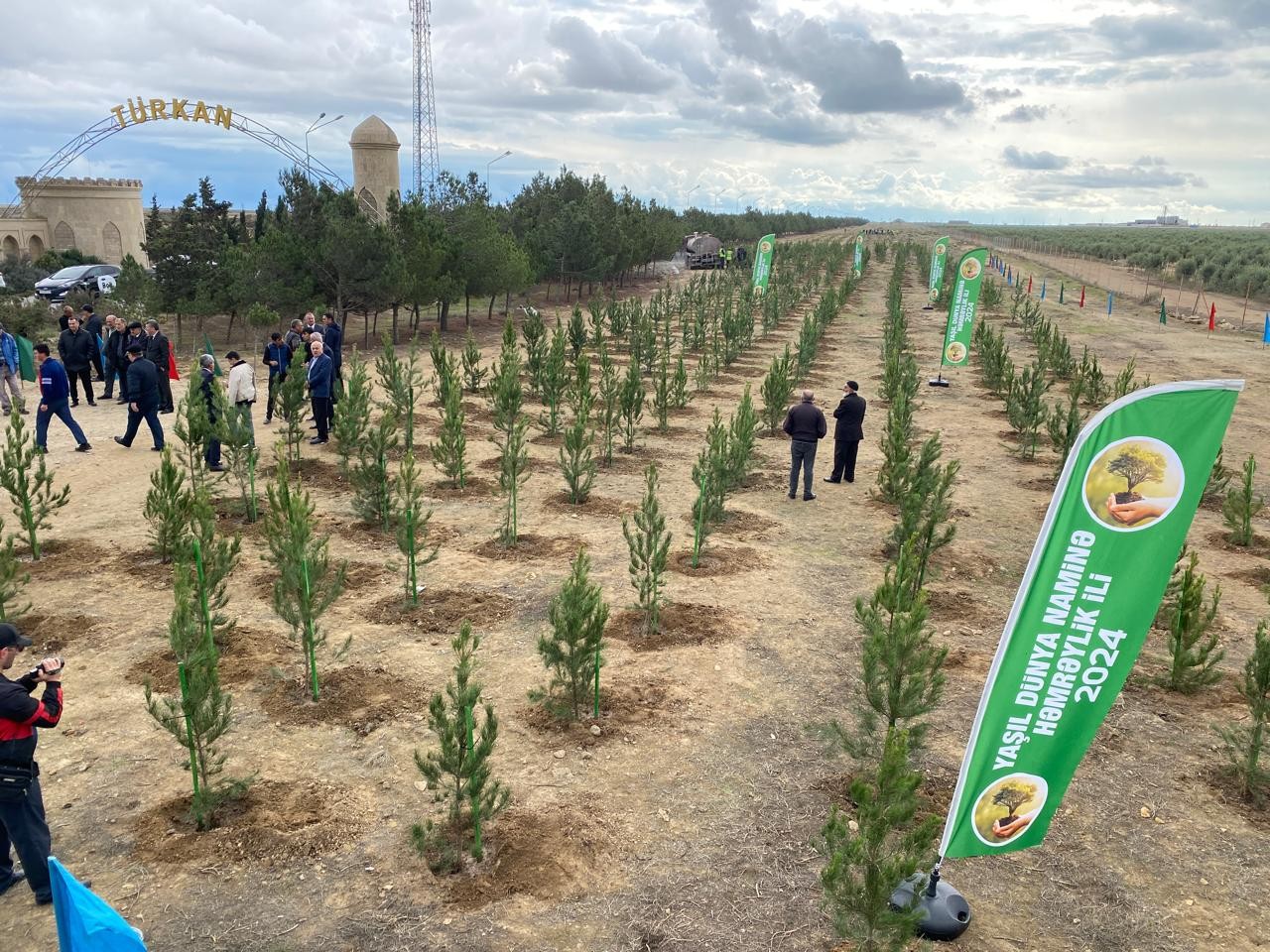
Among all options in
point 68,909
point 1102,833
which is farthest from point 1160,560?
point 68,909

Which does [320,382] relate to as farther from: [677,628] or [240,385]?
[677,628]

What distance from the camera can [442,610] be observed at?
8.08 meters

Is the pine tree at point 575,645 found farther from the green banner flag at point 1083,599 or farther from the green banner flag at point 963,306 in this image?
the green banner flag at point 963,306

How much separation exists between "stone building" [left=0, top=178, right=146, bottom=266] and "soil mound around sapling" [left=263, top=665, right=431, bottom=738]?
49319mm

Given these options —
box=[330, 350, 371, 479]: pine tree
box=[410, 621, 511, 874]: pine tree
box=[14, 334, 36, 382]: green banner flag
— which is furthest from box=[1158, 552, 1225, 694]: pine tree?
box=[14, 334, 36, 382]: green banner flag

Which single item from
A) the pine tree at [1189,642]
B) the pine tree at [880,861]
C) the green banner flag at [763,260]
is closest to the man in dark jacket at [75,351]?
the pine tree at [880,861]

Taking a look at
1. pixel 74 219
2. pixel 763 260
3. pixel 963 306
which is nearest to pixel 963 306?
pixel 963 306

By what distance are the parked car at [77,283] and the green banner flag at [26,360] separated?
612 inches

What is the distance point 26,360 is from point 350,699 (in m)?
14.1

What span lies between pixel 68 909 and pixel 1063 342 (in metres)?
22.6

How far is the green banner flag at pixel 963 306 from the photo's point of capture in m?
18.2

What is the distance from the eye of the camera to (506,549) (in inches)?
381

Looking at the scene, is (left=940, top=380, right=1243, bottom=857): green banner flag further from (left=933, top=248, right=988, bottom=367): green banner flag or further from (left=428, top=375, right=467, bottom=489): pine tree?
(left=933, top=248, right=988, bottom=367): green banner flag

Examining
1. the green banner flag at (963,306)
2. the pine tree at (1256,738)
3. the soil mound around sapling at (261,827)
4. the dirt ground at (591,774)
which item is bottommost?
the soil mound around sapling at (261,827)
